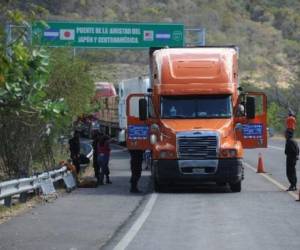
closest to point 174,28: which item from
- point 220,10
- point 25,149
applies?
point 25,149

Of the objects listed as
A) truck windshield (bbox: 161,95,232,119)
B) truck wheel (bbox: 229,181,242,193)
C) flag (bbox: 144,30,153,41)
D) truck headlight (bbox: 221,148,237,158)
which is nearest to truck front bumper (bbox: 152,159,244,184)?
truck headlight (bbox: 221,148,237,158)

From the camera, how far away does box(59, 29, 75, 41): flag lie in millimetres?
40969

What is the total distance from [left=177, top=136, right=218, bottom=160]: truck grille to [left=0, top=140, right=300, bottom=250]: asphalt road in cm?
101

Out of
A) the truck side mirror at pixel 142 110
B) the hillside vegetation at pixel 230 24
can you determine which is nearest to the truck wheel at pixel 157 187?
the truck side mirror at pixel 142 110

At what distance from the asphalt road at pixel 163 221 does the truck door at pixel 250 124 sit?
1.34 m

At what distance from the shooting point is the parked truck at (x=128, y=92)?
114 ft

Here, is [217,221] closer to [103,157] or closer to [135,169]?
[135,169]

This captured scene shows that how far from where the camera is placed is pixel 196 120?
22141 millimetres

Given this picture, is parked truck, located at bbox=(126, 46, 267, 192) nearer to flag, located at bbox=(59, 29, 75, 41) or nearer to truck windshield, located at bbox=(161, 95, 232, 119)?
truck windshield, located at bbox=(161, 95, 232, 119)

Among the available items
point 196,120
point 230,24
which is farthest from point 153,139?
point 230,24

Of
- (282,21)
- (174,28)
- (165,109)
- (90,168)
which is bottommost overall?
(90,168)

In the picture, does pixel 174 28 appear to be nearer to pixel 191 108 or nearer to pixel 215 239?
pixel 191 108

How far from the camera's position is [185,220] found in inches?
620

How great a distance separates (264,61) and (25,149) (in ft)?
286
